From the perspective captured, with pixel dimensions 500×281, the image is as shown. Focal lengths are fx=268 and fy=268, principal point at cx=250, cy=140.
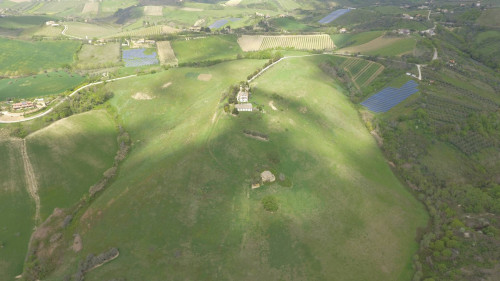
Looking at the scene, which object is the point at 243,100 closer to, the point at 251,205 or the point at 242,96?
the point at 242,96

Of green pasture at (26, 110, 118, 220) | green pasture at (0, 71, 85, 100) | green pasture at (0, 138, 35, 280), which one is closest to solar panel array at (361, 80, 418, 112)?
green pasture at (26, 110, 118, 220)

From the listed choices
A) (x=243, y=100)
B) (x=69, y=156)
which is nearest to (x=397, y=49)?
(x=243, y=100)

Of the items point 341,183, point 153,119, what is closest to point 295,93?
point 341,183

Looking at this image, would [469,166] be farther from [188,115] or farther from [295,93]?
[188,115]

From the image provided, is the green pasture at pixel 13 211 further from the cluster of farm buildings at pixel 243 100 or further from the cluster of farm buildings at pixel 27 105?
the cluster of farm buildings at pixel 243 100

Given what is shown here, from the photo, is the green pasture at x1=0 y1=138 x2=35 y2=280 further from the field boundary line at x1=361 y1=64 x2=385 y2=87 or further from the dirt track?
the field boundary line at x1=361 y1=64 x2=385 y2=87

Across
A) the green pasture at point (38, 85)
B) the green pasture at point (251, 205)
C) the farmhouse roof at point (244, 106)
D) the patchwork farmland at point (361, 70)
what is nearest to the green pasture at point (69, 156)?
the green pasture at point (251, 205)
